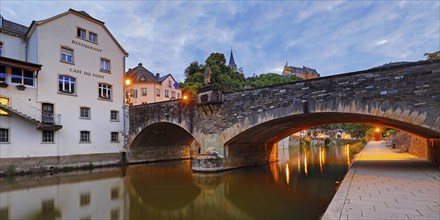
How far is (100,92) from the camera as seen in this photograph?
760 inches

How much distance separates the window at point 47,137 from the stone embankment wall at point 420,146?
19.4m

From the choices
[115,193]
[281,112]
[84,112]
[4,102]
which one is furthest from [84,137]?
[281,112]

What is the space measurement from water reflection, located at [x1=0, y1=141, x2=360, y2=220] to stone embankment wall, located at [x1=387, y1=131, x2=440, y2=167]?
4.40m

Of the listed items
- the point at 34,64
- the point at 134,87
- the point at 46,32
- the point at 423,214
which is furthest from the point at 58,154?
the point at 134,87

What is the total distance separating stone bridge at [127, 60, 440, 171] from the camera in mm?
9188

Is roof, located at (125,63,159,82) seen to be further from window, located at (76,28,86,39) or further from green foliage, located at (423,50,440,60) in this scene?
green foliage, located at (423,50,440,60)

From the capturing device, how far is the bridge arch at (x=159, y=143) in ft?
65.4

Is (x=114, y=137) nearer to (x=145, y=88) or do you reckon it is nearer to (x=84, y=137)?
(x=84, y=137)

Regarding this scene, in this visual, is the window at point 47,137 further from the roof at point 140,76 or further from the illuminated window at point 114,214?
the roof at point 140,76

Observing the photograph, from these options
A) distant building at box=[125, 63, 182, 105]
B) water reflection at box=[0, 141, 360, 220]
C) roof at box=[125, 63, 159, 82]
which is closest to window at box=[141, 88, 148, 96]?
distant building at box=[125, 63, 182, 105]

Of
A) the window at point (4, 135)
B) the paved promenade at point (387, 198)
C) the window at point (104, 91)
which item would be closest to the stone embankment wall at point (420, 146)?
the paved promenade at point (387, 198)

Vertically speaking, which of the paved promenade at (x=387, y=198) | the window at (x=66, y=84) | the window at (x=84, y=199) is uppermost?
the window at (x=66, y=84)

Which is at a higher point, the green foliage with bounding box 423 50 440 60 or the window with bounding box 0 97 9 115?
the green foliage with bounding box 423 50 440 60

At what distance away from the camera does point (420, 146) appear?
16891mm
